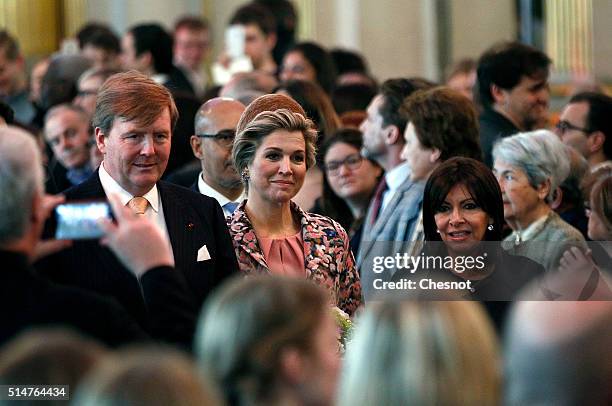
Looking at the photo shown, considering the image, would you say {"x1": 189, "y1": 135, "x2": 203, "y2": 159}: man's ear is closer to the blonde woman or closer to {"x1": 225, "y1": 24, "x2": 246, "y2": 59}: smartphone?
the blonde woman

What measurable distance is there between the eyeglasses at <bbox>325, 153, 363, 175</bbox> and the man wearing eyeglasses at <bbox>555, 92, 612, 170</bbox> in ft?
3.78

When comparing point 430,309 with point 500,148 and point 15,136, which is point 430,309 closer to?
point 15,136

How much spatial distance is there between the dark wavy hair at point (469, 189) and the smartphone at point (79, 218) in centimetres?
199

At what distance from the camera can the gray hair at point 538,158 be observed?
656 cm

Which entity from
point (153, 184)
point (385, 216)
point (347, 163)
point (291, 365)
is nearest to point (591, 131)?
point (347, 163)

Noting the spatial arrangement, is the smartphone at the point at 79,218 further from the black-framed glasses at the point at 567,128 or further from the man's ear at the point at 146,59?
the man's ear at the point at 146,59

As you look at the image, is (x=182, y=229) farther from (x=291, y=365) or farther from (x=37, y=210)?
(x=291, y=365)

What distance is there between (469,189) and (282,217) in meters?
0.79

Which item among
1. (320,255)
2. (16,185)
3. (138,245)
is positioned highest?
(16,185)

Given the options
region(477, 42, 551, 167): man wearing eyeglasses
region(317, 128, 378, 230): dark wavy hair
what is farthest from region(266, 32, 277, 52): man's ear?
region(317, 128, 378, 230): dark wavy hair

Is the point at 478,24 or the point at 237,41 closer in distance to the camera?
the point at 237,41

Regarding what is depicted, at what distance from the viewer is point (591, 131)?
770 cm

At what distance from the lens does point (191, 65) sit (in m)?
11.8

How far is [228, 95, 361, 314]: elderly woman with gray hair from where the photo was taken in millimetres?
5492
